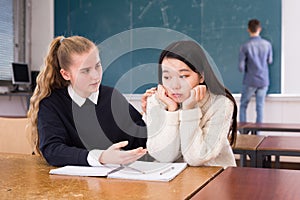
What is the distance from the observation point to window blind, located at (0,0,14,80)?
5.46 m

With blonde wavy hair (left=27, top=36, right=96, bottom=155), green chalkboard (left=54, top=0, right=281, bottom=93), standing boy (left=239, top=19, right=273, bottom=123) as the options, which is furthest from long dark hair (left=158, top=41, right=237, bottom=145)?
standing boy (left=239, top=19, right=273, bottom=123)

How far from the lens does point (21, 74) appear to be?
213 inches

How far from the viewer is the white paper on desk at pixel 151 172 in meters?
1.01

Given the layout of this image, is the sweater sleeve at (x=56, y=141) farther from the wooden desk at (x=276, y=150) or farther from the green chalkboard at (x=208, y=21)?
the green chalkboard at (x=208, y=21)

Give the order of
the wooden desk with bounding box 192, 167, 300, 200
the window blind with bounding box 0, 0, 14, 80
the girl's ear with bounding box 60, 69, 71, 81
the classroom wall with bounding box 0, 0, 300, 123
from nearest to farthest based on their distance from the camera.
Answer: the wooden desk with bounding box 192, 167, 300, 200
the girl's ear with bounding box 60, 69, 71, 81
the classroom wall with bounding box 0, 0, 300, 123
the window blind with bounding box 0, 0, 14, 80

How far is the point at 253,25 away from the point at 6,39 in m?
3.12

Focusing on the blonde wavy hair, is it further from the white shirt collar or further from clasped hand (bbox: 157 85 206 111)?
clasped hand (bbox: 157 85 206 111)

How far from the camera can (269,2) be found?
4.70 meters

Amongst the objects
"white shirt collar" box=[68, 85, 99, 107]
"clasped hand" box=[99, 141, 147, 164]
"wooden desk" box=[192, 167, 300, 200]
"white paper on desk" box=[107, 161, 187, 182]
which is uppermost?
"white shirt collar" box=[68, 85, 99, 107]

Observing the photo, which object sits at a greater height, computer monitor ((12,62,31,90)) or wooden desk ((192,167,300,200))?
computer monitor ((12,62,31,90))

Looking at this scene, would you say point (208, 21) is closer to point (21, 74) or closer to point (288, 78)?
point (288, 78)

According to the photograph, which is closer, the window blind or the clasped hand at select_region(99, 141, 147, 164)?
the clasped hand at select_region(99, 141, 147, 164)

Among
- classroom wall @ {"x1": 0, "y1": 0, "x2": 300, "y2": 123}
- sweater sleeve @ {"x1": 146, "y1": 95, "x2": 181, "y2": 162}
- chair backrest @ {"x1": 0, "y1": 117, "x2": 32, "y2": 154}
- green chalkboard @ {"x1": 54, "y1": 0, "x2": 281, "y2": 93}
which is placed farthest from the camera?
green chalkboard @ {"x1": 54, "y1": 0, "x2": 281, "y2": 93}

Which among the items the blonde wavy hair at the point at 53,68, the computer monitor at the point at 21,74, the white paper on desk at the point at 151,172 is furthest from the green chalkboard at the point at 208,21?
the white paper on desk at the point at 151,172
